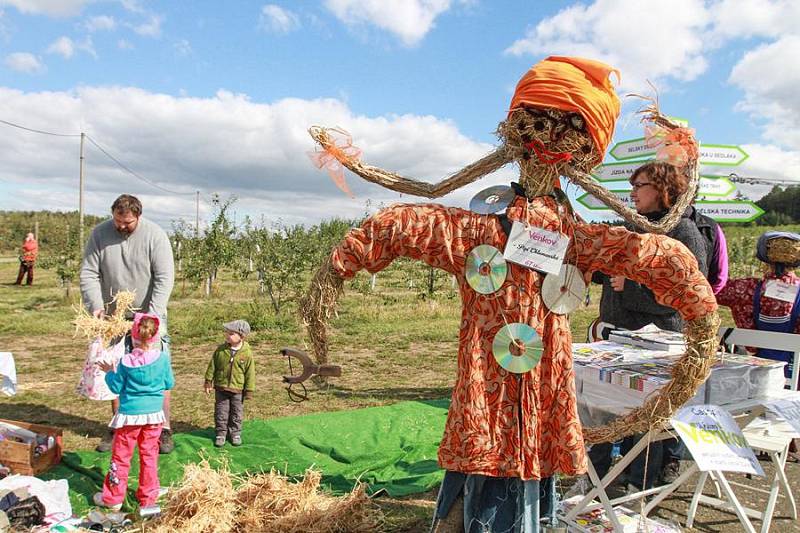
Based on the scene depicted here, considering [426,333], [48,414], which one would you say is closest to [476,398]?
[48,414]

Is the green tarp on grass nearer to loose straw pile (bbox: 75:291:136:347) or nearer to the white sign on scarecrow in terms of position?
loose straw pile (bbox: 75:291:136:347)

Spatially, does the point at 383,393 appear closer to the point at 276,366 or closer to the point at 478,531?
the point at 276,366

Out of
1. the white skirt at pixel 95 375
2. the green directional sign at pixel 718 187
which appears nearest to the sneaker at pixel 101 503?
the white skirt at pixel 95 375

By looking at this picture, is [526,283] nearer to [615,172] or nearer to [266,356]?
[615,172]

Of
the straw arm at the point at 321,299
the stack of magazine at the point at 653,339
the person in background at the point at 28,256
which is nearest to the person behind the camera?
the straw arm at the point at 321,299

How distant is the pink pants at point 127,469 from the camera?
128 inches

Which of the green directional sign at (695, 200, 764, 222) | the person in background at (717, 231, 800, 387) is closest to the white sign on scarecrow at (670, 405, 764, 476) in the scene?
the person in background at (717, 231, 800, 387)

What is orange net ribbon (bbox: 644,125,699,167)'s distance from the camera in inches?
101

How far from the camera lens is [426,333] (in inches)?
392

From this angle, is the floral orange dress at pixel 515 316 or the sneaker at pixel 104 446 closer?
the floral orange dress at pixel 515 316

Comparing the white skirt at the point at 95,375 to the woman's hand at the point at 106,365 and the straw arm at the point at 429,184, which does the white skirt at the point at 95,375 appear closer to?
the woman's hand at the point at 106,365

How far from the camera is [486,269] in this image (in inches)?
80.3

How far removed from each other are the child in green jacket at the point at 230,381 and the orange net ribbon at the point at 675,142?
10.3ft

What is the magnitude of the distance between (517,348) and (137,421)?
240cm
